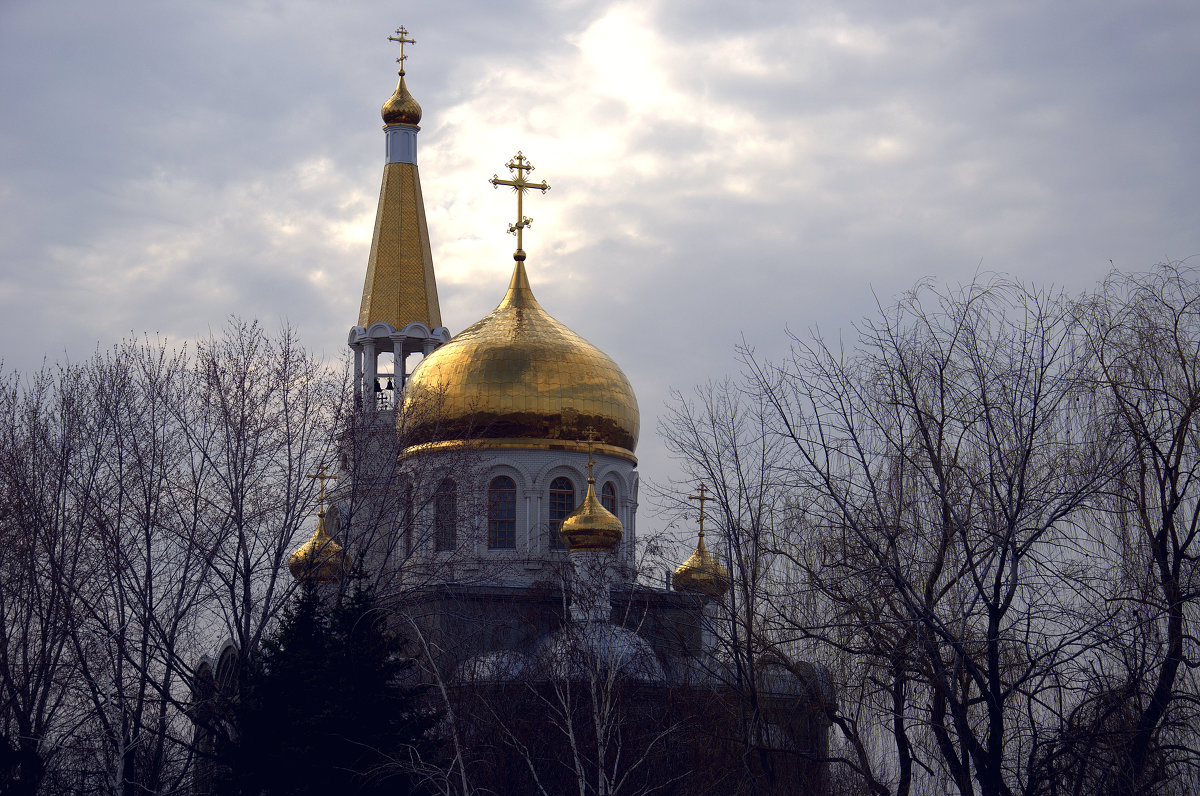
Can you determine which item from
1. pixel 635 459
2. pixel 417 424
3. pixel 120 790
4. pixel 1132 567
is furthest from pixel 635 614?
pixel 1132 567

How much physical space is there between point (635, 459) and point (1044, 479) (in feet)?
54.6

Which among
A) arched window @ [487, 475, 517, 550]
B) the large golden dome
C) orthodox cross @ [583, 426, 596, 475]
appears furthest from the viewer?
the large golden dome

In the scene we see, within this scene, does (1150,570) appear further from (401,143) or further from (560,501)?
(401,143)

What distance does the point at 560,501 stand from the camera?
2553cm

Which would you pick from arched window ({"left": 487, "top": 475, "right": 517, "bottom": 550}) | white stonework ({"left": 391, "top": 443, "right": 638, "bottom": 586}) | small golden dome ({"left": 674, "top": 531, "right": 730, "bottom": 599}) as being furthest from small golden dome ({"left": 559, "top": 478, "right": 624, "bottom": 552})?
small golden dome ({"left": 674, "top": 531, "right": 730, "bottom": 599})

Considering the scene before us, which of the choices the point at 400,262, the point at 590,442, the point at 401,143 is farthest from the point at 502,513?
the point at 401,143

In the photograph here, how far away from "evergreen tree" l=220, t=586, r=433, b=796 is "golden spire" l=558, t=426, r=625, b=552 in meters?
9.07

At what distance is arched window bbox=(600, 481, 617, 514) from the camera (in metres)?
26.1

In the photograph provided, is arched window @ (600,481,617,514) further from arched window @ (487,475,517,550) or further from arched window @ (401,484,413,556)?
arched window @ (401,484,413,556)

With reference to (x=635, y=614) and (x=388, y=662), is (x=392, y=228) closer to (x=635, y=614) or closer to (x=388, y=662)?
(x=635, y=614)

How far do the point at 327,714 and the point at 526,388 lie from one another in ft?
41.9

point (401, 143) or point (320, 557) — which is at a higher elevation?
point (401, 143)

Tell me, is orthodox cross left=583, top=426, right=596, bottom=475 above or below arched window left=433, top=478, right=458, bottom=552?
above

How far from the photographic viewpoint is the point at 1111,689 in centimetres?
1034
